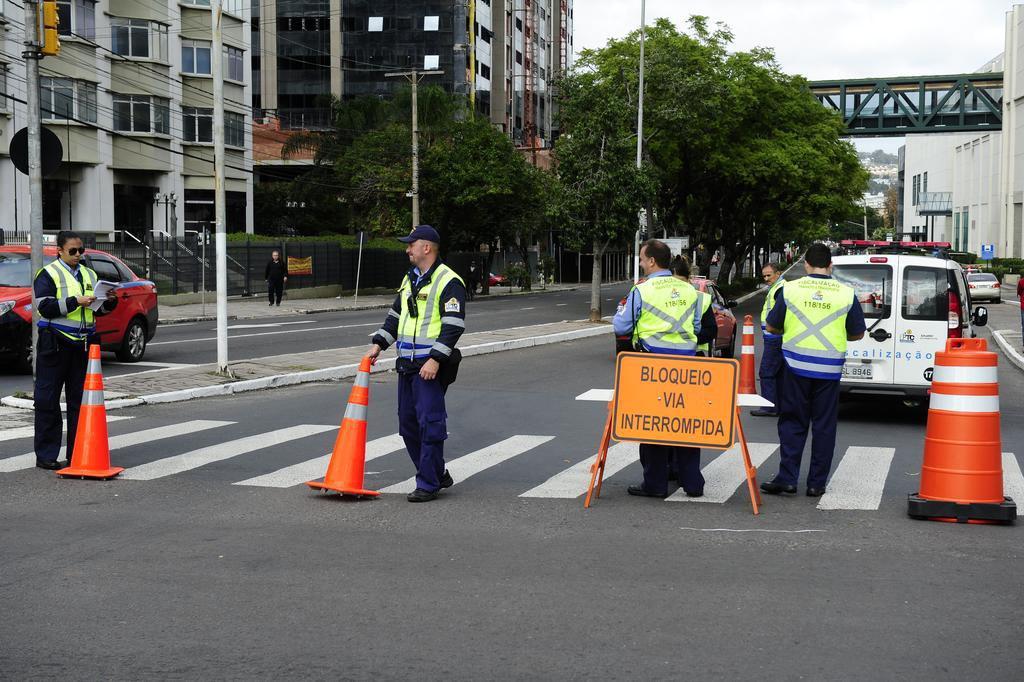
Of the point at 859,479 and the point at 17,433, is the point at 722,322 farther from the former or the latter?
the point at 17,433

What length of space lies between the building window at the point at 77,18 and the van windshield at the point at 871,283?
36.7 meters

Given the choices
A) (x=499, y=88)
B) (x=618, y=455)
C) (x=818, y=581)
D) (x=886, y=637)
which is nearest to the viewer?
(x=886, y=637)

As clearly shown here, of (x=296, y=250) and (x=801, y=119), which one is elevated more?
(x=801, y=119)

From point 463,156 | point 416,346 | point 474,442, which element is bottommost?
point 474,442

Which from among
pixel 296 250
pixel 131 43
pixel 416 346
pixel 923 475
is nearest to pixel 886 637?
pixel 923 475

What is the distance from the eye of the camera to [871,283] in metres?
13.3

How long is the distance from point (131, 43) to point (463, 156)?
14200 millimetres

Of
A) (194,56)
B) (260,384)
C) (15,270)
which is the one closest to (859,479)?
(260,384)

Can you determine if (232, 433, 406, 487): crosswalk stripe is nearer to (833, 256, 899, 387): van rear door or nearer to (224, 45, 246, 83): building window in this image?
(833, 256, 899, 387): van rear door

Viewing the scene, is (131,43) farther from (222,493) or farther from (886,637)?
(886,637)

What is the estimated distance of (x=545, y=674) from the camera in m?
4.85

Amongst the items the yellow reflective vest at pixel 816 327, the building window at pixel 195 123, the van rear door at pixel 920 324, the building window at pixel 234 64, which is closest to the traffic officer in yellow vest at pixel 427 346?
the yellow reflective vest at pixel 816 327

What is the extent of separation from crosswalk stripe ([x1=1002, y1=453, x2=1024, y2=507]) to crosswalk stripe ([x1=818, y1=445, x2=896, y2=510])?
89 cm

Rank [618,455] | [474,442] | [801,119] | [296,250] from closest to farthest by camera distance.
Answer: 1. [618,455]
2. [474,442]
3. [296,250]
4. [801,119]
